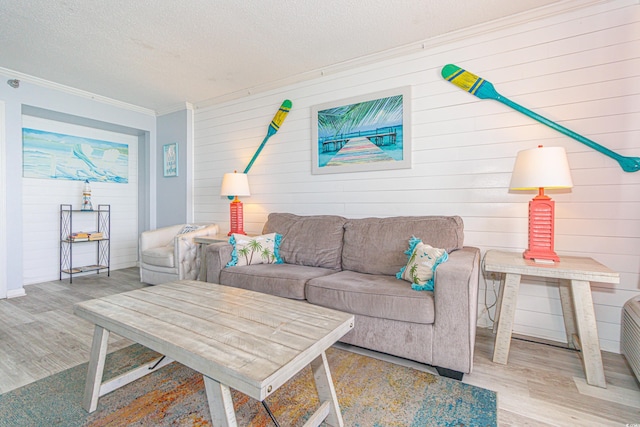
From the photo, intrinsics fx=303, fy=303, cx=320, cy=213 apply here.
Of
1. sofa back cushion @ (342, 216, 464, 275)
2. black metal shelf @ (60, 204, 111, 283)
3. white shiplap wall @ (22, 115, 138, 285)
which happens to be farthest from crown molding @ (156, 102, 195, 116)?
sofa back cushion @ (342, 216, 464, 275)

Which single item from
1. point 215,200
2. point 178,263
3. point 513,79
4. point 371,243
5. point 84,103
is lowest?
point 178,263

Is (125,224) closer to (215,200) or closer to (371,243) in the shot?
(215,200)

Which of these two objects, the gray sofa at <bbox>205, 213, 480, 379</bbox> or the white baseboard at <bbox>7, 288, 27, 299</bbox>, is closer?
the gray sofa at <bbox>205, 213, 480, 379</bbox>

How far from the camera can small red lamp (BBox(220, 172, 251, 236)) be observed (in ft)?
11.2

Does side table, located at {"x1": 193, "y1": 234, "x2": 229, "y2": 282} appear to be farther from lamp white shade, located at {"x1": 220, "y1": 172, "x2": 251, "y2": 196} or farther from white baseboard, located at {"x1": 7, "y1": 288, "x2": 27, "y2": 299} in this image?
white baseboard, located at {"x1": 7, "y1": 288, "x2": 27, "y2": 299}

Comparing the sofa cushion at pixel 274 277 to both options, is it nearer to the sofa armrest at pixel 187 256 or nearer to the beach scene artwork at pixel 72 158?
the sofa armrest at pixel 187 256

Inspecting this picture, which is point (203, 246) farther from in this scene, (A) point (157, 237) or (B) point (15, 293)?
(B) point (15, 293)

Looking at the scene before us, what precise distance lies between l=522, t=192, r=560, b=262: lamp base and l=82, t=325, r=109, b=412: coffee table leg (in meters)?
2.50

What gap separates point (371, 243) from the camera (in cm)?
246

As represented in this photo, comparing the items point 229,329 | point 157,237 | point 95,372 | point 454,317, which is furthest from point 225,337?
point 157,237

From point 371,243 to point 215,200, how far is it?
2523mm

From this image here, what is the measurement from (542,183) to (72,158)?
17.3 ft

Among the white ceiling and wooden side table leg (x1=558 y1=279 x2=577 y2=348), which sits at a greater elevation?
the white ceiling

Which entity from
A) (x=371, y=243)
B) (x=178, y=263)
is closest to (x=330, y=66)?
(x=371, y=243)
